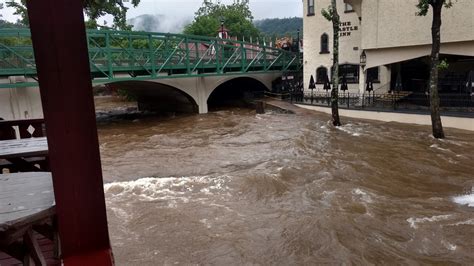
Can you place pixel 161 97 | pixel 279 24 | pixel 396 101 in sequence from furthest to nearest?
1. pixel 279 24
2. pixel 161 97
3. pixel 396 101

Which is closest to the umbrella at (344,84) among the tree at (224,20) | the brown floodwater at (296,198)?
the brown floodwater at (296,198)

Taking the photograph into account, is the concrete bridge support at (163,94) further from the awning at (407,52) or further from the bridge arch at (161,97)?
the awning at (407,52)

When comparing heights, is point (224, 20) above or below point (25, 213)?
above

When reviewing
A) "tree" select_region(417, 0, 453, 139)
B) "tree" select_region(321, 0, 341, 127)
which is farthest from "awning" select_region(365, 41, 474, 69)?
"tree" select_region(321, 0, 341, 127)

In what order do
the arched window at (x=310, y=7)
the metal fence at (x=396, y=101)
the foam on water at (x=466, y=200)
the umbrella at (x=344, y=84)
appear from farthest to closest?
the arched window at (x=310, y=7)
the umbrella at (x=344, y=84)
the metal fence at (x=396, y=101)
the foam on water at (x=466, y=200)

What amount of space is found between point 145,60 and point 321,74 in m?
13.8

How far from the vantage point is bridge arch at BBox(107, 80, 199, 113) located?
29.7 meters

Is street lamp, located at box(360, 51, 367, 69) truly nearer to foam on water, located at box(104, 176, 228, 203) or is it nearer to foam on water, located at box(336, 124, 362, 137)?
foam on water, located at box(336, 124, 362, 137)

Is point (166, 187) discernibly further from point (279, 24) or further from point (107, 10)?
point (279, 24)

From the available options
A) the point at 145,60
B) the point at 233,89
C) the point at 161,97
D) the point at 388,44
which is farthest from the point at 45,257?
the point at 233,89

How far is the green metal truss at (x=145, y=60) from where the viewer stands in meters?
21.5

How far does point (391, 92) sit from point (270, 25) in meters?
171

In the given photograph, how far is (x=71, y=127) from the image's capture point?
196 cm

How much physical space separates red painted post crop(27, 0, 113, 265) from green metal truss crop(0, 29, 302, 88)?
1667cm
